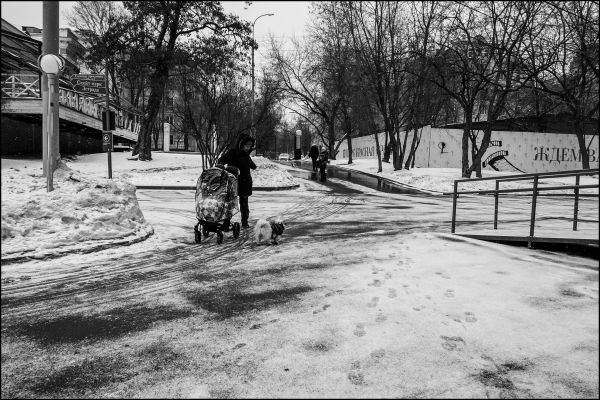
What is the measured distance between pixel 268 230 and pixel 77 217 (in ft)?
10.3

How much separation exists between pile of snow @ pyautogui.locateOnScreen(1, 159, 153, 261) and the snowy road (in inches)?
20.3

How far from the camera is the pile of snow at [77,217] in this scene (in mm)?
6332

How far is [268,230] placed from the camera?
25.7ft

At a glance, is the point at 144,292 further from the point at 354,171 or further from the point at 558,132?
the point at 558,132

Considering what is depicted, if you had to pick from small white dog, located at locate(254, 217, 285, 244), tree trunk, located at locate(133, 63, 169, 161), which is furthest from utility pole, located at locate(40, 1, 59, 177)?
tree trunk, located at locate(133, 63, 169, 161)

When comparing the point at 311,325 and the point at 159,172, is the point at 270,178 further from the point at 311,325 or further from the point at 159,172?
the point at 311,325

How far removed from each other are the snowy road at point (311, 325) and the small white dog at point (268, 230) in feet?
3.58

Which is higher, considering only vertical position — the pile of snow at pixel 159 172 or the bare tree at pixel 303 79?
the bare tree at pixel 303 79

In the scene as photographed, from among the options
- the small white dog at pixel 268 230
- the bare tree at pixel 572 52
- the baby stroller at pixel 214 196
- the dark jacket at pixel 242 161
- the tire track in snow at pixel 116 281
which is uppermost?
the bare tree at pixel 572 52

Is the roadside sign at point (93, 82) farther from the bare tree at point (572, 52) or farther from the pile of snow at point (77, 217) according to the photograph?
the bare tree at point (572, 52)

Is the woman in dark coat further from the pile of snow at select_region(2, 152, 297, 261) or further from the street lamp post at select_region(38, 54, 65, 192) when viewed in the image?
the street lamp post at select_region(38, 54, 65, 192)

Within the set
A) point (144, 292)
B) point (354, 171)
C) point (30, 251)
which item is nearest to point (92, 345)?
point (144, 292)

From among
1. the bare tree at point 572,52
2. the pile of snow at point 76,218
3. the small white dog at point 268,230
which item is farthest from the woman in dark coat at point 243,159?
the bare tree at point 572,52

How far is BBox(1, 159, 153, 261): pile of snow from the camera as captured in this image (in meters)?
6.33
